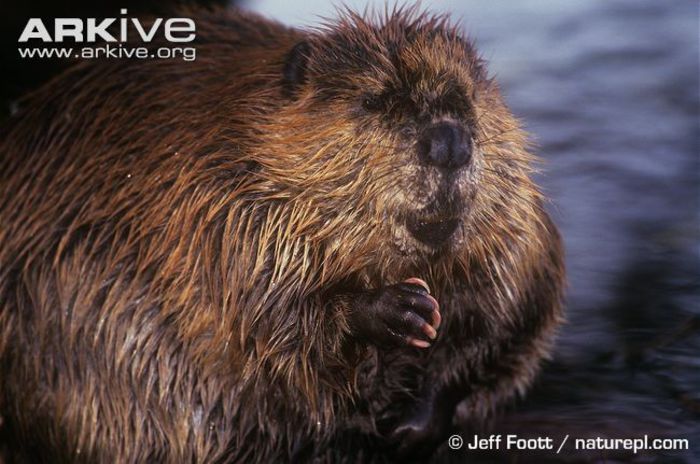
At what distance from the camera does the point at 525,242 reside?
6.84ft

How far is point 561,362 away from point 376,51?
85 centimetres

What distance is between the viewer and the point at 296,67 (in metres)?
1.98

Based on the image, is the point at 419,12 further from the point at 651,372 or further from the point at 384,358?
the point at 651,372

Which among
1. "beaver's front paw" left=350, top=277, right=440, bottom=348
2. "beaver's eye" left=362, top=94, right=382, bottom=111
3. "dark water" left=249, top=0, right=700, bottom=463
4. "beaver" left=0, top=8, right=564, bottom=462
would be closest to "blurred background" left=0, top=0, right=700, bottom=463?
"dark water" left=249, top=0, right=700, bottom=463

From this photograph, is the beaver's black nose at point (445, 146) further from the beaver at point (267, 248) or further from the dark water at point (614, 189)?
the dark water at point (614, 189)

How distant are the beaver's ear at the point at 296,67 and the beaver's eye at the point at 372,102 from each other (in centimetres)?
14

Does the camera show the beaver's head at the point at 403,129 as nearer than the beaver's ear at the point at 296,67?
Yes

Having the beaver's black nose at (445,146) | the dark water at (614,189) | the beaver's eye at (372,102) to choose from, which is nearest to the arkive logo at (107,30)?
the dark water at (614,189)

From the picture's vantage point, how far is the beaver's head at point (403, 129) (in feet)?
6.05

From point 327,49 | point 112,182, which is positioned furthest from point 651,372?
point 112,182

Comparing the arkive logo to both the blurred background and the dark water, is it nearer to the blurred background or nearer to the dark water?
the blurred background

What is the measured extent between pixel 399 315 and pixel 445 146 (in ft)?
1.03

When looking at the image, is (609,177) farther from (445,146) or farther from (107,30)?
(107,30)

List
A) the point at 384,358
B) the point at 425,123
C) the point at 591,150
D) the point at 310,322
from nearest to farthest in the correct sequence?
the point at 425,123
the point at 310,322
the point at 384,358
the point at 591,150
